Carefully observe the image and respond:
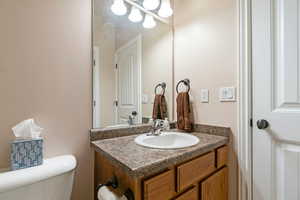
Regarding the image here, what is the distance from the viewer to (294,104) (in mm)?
1006

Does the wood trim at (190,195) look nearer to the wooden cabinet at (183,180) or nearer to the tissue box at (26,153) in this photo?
the wooden cabinet at (183,180)

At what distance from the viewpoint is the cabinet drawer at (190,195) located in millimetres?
867

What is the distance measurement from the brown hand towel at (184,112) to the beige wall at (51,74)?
759 millimetres

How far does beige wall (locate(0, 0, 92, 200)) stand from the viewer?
84 cm

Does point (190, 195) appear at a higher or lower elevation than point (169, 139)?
lower

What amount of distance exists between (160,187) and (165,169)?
0.08m

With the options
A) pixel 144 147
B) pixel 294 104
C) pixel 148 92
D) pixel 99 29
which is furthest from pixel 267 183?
pixel 99 29

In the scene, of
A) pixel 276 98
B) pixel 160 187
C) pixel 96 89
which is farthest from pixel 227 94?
pixel 96 89

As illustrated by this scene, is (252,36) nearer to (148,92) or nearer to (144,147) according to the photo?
(148,92)

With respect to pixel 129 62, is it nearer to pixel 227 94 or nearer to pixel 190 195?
pixel 227 94

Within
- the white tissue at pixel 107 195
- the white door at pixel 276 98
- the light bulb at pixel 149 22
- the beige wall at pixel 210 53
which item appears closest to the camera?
the white tissue at pixel 107 195

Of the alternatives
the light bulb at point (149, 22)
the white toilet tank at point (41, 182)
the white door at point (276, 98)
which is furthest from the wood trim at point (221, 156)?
the light bulb at point (149, 22)

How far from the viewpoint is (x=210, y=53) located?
136 cm

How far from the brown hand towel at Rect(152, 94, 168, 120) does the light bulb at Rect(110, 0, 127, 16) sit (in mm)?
763
